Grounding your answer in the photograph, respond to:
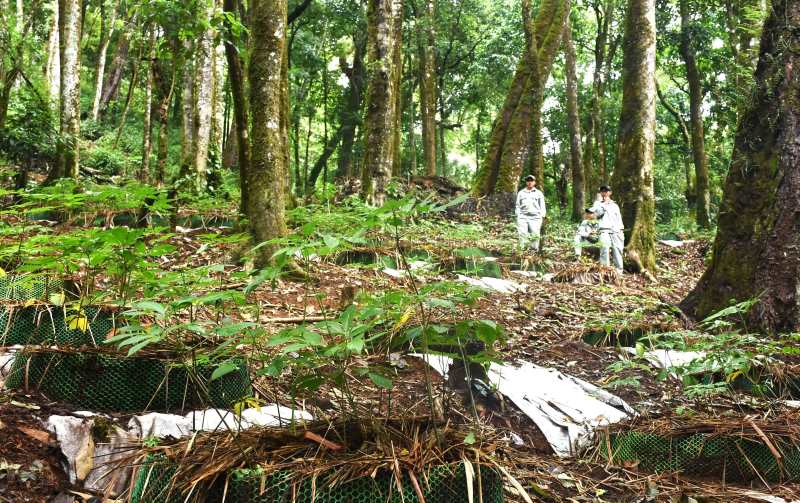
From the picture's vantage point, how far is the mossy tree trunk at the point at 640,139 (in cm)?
1092

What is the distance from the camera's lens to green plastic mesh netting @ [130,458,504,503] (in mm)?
1768

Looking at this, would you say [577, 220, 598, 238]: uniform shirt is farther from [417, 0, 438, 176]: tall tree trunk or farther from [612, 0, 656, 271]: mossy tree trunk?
[417, 0, 438, 176]: tall tree trunk

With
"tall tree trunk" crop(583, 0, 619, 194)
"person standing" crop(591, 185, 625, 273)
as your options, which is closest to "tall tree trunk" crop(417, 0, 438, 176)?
"tall tree trunk" crop(583, 0, 619, 194)

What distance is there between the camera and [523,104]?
592 inches

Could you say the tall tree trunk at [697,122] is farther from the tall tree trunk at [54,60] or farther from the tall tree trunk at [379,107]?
the tall tree trunk at [54,60]

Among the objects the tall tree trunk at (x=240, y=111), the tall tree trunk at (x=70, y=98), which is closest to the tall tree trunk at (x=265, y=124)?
the tall tree trunk at (x=240, y=111)

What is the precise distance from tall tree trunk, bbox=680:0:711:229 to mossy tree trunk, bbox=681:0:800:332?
43.6 feet

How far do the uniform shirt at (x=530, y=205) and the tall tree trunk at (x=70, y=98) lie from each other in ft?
25.7

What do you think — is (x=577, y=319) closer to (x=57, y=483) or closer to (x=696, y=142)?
(x=57, y=483)

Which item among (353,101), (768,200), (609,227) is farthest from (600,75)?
(768,200)

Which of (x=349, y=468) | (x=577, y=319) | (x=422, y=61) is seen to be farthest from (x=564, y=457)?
(x=422, y=61)

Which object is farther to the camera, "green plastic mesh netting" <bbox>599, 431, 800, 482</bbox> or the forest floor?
"green plastic mesh netting" <bbox>599, 431, 800, 482</bbox>

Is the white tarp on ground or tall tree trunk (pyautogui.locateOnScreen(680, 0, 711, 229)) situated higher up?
tall tree trunk (pyautogui.locateOnScreen(680, 0, 711, 229))

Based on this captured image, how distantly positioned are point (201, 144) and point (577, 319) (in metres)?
7.82
